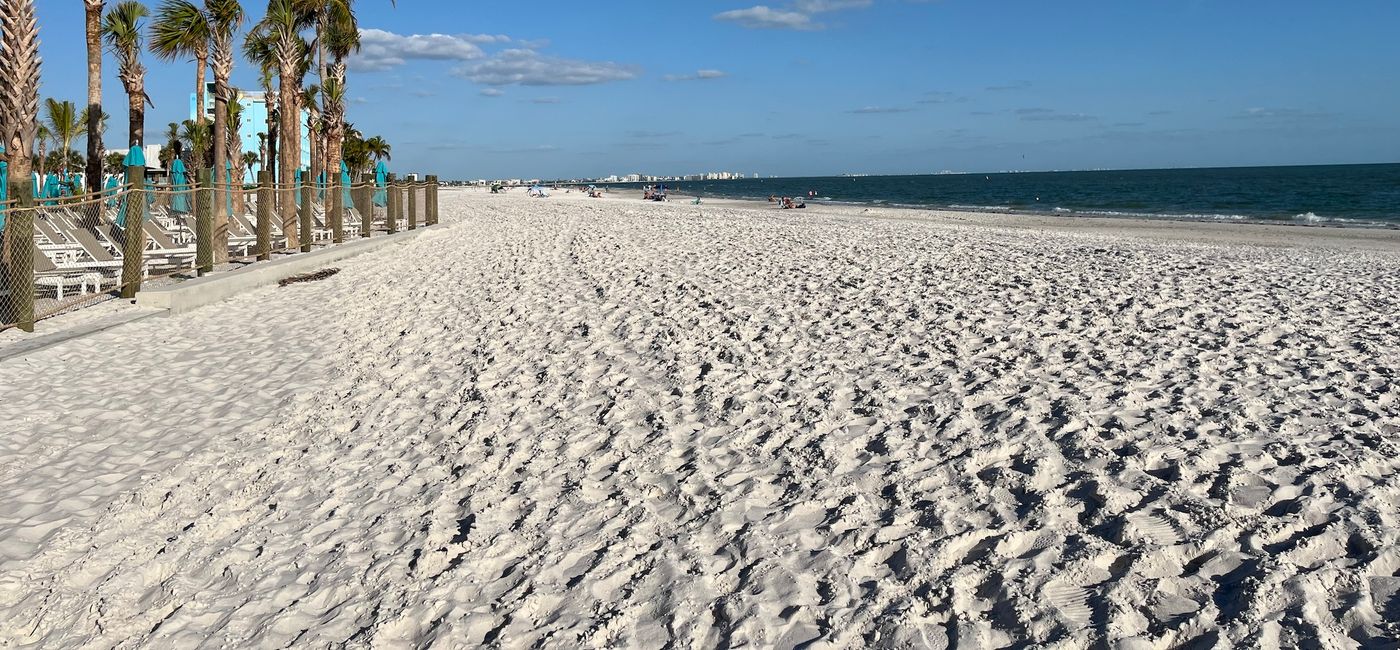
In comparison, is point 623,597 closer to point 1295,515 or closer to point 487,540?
point 487,540

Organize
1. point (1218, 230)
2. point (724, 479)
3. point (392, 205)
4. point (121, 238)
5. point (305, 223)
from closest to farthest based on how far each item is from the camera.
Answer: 1. point (724, 479)
2. point (121, 238)
3. point (305, 223)
4. point (392, 205)
5. point (1218, 230)

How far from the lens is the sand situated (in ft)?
9.81

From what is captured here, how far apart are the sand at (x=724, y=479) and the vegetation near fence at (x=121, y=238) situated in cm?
102

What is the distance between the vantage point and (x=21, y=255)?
780cm

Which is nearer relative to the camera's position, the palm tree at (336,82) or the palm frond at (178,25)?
the palm frond at (178,25)

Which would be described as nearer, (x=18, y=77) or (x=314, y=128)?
(x=18, y=77)

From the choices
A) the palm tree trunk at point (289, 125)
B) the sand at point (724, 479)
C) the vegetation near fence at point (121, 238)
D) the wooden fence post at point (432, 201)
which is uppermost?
the palm tree trunk at point (289, 125)

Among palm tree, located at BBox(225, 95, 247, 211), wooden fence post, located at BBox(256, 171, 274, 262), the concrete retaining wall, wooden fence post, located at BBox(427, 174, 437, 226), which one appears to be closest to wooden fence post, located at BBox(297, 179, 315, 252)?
the concrete retaining wall

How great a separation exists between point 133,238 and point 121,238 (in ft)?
4.32

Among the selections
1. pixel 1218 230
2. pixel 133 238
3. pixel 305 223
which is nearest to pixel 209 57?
pixel 305 223

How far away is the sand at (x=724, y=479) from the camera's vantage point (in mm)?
2990

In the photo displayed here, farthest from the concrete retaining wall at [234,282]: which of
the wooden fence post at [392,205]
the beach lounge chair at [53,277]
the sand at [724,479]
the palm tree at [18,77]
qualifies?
the wooden fence post at [392,205]

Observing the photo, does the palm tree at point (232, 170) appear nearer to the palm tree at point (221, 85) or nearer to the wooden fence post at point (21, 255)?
the palm tree at point (221, 85)

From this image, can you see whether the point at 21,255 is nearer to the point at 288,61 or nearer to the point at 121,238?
the point at 121,238
